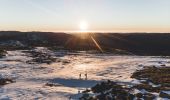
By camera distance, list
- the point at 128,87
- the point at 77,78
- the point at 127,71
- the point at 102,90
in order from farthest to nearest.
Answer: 1. the point at 127,71
2. the point at 77,78
3. the point at 128,87
4. the point at 102,90

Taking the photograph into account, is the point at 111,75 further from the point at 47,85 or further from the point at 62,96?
the point at 62,96

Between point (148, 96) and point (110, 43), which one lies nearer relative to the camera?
point (148, 96)

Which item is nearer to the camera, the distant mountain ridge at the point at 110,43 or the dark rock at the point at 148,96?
the dark rock at the point at 148,96

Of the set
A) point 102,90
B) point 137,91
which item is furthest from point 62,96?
point 137,91

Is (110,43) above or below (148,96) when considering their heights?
below

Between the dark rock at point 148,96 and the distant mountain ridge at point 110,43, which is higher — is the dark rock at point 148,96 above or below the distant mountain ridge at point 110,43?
above

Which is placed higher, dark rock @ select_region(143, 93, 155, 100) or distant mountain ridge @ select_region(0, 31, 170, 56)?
dark rock @ select_region(143, 93, 155, 100)

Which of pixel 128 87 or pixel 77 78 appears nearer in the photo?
pixel 128 87

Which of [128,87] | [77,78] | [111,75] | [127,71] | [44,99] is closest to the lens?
[44,99]

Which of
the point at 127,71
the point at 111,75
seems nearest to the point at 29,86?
the point at 111,75

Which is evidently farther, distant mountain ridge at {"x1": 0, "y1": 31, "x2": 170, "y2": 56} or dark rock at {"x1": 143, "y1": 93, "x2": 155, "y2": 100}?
distant mountain ridge at {"x1": 0, "y1": 31, "x2": 170, "y2": 56}
